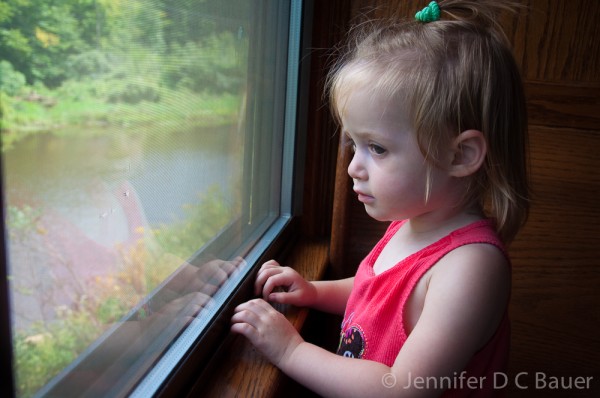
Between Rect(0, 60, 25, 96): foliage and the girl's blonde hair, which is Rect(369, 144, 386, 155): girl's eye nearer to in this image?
the girl's blonde hair

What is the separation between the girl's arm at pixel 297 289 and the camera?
966mm

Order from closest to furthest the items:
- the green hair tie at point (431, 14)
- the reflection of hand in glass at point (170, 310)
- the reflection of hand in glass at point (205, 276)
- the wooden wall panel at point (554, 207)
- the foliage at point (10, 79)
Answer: the foliage at point (10, 79)
the reflection of hand in glass at point (170, 310)
the reflection of hand in glass at point (205, 276)
the green hair tie at point (431, 14)
the wooden wall panel at point (554, 207)

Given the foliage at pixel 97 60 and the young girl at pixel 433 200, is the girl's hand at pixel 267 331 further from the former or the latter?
the foliage at pixel 97 60

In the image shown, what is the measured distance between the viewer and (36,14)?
1.36ft

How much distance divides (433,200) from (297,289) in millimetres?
294

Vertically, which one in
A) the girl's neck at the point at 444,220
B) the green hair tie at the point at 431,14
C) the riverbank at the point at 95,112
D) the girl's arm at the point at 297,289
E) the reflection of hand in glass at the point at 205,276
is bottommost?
the girl's arm at the point at 297,289

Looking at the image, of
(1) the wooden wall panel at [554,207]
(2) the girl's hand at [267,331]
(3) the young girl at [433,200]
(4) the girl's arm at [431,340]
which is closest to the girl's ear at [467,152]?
(3) the young girl at [433,200]

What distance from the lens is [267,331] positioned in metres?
0.82

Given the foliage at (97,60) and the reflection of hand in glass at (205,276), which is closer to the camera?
the foliage at (97,60)

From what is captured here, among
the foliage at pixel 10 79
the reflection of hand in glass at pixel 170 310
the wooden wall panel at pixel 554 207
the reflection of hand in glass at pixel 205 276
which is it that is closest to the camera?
the foliage at pixel 10 79

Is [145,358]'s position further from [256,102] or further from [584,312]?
[584,312]

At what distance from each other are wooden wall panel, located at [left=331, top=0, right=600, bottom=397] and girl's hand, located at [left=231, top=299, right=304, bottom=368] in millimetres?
474

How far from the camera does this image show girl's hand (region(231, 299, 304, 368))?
0.80 metres

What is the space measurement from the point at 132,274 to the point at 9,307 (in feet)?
0.80
